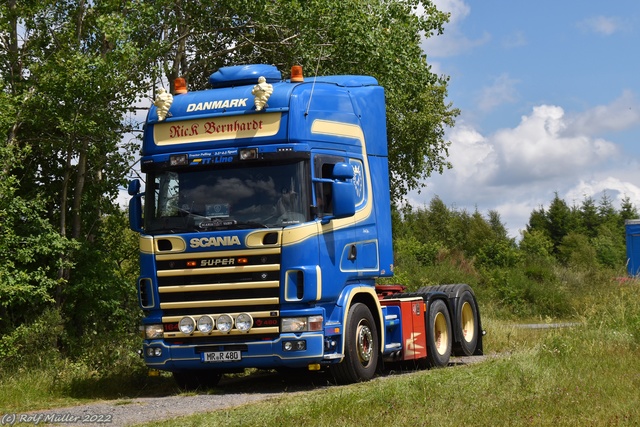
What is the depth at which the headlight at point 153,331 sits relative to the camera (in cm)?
1321

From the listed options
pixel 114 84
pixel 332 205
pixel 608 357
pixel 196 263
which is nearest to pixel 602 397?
pixel 608 357

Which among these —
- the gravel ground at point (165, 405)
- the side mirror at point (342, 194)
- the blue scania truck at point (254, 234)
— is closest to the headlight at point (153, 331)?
the blue scania truck at point (254, 234)

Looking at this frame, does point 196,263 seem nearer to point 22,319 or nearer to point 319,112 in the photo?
point 319,112

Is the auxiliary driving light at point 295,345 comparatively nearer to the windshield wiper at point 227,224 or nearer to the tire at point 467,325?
the windshield wiper at point 227,224

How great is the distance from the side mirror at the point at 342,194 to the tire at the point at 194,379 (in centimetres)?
338

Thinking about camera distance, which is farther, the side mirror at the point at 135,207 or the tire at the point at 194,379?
the tire at the point at 194,379

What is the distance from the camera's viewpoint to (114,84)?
55.5 feet

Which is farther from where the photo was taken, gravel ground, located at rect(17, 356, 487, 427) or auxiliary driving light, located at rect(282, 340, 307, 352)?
auxiliary driving light, located at rect(282, 340, 307, 352)

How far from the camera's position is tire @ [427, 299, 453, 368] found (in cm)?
1602

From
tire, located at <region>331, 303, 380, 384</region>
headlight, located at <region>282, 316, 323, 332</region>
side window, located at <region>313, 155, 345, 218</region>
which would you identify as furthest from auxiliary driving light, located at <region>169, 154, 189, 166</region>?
tire, located at <region>331, 303, 380, 384</region>

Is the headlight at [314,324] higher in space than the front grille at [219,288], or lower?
lower

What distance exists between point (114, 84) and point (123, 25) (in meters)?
1.26

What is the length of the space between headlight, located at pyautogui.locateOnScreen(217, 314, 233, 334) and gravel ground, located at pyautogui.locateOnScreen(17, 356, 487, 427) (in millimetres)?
852

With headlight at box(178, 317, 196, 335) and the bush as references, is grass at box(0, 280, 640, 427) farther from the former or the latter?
headlight at box(178, 317, 196, 335)
